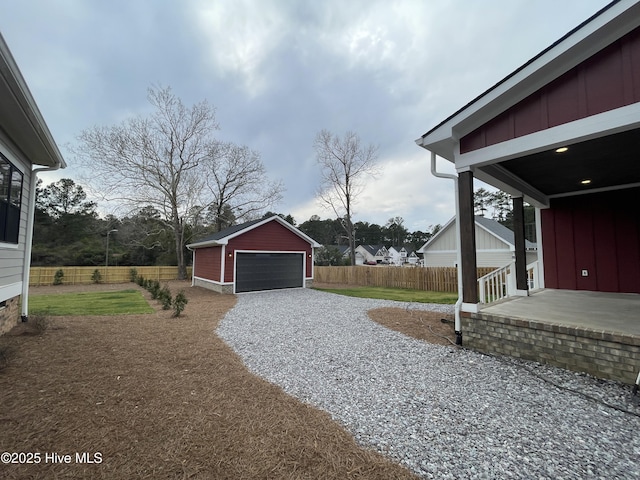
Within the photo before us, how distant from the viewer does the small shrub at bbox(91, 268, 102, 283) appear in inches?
675

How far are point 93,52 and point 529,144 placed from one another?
35.6 ft

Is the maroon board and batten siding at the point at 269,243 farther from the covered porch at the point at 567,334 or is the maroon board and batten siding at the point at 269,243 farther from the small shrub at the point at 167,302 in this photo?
the covered porch at the point at 567,334

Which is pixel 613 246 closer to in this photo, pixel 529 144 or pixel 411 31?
pixel 529 144

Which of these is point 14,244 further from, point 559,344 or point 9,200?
point 559,344

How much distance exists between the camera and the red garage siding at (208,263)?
1316 centimetres

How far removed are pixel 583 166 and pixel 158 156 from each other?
67.4 feet

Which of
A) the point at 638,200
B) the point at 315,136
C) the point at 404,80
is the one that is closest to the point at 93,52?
the point at 404,80

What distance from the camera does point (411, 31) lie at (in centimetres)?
818

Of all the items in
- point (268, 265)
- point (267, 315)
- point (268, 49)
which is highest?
point (268, 49)

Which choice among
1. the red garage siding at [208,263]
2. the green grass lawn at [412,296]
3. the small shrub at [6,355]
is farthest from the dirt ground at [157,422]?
the red garage siding at [208,263]

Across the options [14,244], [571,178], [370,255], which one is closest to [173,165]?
[14,244]

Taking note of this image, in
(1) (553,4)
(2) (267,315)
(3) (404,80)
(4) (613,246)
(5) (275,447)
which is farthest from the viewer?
(3) (404,80)

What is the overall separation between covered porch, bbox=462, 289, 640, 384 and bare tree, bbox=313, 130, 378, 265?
18504mm

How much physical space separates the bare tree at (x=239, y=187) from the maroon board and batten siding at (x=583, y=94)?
63.0ft
